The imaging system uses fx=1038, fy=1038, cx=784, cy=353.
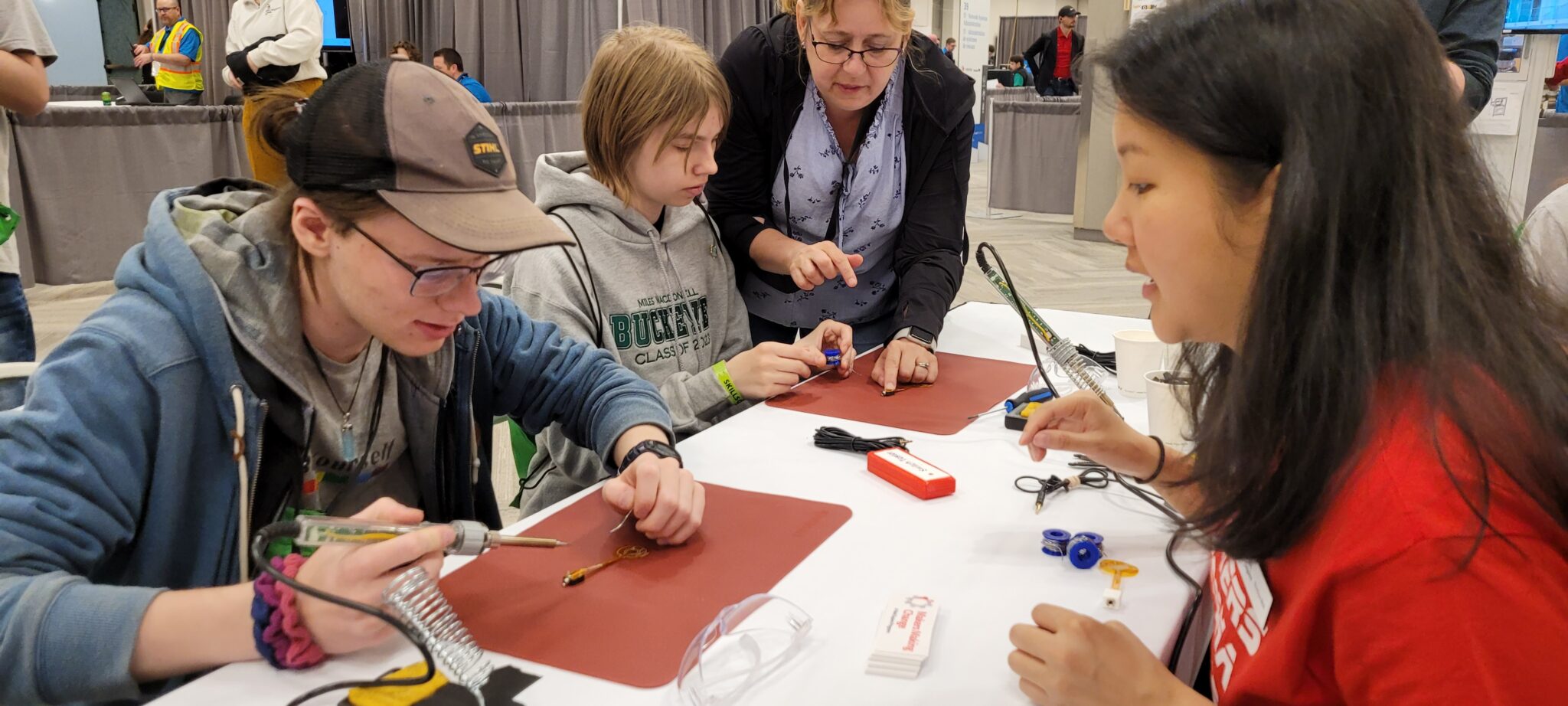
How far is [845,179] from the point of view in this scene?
1968mm

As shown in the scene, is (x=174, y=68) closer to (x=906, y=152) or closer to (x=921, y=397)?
(x=906, y=152)

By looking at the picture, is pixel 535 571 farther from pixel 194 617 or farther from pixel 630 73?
pixel 630 73

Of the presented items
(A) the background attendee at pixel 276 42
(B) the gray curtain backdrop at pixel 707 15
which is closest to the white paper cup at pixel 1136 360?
(A) the background attendee at pixel 276 42

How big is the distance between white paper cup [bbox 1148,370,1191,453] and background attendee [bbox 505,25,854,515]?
52 centimetres

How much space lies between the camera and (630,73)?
1.67 metres

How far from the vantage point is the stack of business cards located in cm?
85

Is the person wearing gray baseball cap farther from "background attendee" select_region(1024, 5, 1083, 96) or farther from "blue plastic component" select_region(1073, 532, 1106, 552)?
"background attendee" select_region(1024, 5, 1083, 96)

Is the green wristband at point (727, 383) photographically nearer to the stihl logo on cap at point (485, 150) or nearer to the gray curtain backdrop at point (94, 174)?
the stihl logo on cap at point (485, 150)

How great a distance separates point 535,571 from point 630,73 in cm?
92

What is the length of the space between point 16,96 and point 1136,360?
6.59 ft

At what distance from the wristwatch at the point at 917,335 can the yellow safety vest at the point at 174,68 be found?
6193mm

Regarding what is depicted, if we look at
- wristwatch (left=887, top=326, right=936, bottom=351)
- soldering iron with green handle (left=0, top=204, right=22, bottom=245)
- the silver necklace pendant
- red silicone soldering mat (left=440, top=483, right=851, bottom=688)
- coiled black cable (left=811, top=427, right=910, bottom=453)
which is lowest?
red silicone soldering mat (left=440, top=483, right=851, bottom=688)

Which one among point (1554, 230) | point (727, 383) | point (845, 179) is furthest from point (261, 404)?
point (1554, 230)

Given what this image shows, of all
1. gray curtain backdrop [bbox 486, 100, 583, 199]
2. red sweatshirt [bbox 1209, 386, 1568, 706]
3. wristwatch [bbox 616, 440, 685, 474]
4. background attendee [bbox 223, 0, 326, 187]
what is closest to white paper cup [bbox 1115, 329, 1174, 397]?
wristwatch [bbox 616, 440, 685, 474]
